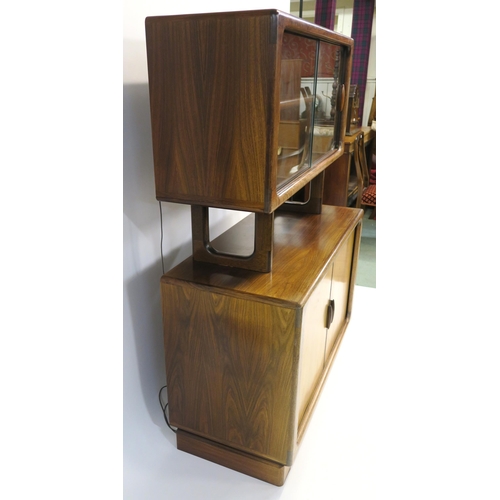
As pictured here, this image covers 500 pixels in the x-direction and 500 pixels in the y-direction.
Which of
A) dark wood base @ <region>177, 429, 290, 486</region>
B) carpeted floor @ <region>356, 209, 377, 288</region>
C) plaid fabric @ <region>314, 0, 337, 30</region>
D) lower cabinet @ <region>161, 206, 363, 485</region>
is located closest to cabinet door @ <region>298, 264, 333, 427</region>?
lower cabinet @ <region>161, 206, 363, 485</region>

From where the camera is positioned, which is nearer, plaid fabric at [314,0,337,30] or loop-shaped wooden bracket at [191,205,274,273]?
loop-shaped wooden bracket at [191,205,274,273]

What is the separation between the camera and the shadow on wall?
48.8 inches

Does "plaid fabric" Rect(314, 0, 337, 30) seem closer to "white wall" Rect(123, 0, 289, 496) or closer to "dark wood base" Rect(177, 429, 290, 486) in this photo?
"white wall" Rect(123, 0, 289, 496)

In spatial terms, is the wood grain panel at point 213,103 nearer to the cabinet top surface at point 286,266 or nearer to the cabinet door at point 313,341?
the cabinet top surface at point 286,266

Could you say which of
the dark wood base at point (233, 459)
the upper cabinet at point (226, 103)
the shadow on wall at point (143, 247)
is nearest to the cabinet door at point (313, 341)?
the dark wood base at point (233, 459)

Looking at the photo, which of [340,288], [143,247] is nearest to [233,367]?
[143,247]

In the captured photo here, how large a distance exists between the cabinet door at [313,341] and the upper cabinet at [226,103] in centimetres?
34

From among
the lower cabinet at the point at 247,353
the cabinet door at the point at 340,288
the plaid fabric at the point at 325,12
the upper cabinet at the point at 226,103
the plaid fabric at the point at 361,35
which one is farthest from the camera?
the plaid fabric at the point at 361,35

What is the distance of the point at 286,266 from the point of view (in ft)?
4.22

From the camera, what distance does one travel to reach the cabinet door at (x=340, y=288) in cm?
160

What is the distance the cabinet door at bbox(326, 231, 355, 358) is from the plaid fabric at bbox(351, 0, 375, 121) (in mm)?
2963
